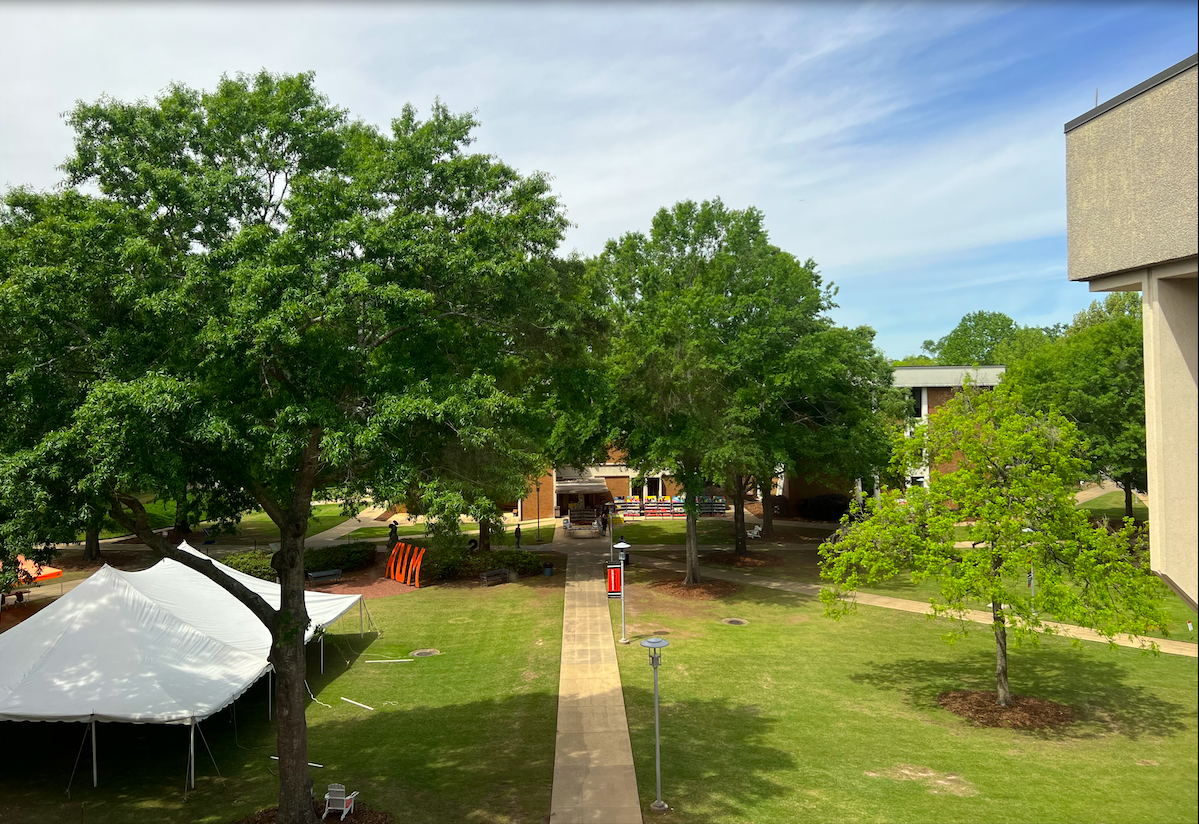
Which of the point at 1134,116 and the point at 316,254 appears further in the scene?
the point at 316,254

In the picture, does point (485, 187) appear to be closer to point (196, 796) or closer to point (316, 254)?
point (316, 254)

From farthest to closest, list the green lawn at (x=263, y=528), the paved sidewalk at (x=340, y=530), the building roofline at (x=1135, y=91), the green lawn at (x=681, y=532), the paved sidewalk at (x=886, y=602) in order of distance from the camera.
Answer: the paved sidewalk at (x=340, y=530) → the green lawn at (x=263, y=528) → the green lawn at (x=681, y=532) → the paved sidewalk at (x=886, y=602) → the building roofline at (x=1135, y=91)

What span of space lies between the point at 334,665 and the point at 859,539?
1274 centimetres

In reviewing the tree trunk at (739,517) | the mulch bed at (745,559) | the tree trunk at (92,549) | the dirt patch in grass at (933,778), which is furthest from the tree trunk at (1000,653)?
the tree trunk at (92,549)

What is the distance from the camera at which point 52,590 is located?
27156 millimetres

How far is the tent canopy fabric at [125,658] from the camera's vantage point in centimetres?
1200

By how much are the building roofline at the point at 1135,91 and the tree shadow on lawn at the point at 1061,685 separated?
1035 cm

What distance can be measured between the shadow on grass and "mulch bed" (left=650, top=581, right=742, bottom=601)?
30.6ft

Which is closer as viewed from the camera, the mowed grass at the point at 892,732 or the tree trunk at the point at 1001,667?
the mowed grass at the point at 892,732

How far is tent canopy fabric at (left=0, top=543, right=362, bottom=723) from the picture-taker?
12.0 m

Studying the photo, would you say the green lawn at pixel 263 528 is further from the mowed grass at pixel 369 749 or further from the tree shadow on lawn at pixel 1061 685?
the tree shadow on lawn at pixel 1061 685

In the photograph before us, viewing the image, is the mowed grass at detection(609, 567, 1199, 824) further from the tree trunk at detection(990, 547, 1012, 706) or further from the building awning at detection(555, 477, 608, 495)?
the building awning at detection(555, 477, 608, 495)

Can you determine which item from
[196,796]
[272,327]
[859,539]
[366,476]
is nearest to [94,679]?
[196,796]

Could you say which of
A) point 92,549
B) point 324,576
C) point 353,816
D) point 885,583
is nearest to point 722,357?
point 885,583
